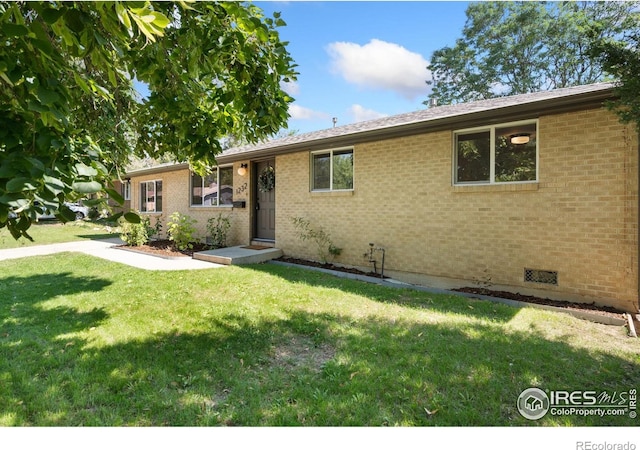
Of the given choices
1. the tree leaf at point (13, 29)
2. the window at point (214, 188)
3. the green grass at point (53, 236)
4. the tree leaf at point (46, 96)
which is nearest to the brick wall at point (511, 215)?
the window at point (214, 188)

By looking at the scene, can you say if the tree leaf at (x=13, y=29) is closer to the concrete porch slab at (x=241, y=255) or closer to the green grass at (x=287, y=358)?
the green grass at (x=287, y=358)

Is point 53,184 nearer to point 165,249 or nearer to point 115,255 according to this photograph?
point 115,255

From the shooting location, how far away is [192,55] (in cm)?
252

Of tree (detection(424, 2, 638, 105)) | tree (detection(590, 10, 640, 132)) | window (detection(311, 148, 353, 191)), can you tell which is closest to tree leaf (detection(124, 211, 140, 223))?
tree (detection(590, 10, 640, 132))

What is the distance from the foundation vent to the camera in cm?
556

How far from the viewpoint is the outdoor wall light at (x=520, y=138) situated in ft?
19.1

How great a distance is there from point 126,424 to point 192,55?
2.70 m

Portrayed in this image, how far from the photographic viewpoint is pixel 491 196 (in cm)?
613

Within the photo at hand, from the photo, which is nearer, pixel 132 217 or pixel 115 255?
pixel 132 217

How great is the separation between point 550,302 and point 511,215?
5.05ft

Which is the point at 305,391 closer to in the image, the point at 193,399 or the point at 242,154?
the point at 193,399

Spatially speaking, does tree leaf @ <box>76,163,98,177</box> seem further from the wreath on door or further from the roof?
the wreath on door

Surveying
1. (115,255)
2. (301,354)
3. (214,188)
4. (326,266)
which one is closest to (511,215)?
(326,266)
